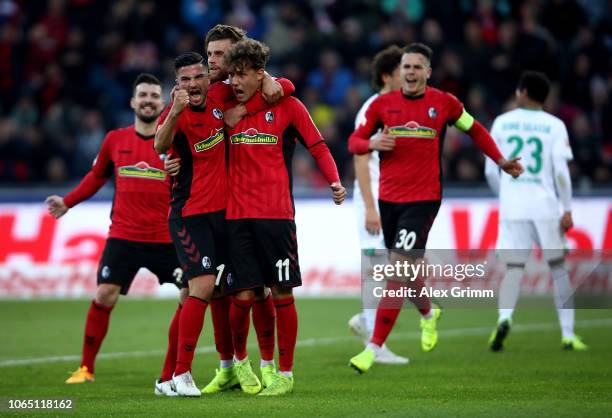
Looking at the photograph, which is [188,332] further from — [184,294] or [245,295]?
[184,294]

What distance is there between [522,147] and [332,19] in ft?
34.5

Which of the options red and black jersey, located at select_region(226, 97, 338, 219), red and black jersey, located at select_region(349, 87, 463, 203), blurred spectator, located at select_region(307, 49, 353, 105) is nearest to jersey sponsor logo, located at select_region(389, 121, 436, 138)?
red and black jersey, located at select_region(349, 87, 463, 203)

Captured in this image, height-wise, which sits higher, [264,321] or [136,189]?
[136,189]

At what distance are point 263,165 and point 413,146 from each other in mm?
2012

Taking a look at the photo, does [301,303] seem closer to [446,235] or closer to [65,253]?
[446,235]

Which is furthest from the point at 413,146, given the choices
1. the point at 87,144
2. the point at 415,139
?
the point at 87,144

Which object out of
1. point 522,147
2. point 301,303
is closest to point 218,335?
point 522,147

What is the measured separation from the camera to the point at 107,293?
33.7ft

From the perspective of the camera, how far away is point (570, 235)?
55.5ft

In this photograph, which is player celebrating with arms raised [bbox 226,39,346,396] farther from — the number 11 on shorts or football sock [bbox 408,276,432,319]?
football sock [bbox 408,276,432,319]

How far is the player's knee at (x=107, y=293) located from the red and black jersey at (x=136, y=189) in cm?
42

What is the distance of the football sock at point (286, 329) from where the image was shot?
8.97 meters

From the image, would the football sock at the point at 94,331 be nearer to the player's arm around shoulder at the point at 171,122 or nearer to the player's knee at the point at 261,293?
the player's knee at the point at 261,293

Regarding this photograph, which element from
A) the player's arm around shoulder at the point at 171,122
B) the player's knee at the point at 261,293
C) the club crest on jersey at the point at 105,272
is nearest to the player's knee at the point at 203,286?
the player's knee at the point at 261,293
